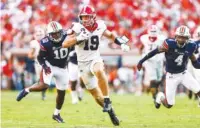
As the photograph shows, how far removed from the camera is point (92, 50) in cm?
1012

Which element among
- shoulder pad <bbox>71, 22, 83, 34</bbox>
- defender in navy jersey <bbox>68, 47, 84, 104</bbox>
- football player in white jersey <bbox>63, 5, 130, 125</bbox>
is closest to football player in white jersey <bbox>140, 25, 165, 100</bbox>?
defender in navy jersey <bbox>68, 47, 84, 104</bbox>

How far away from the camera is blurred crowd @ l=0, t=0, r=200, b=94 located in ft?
79.3

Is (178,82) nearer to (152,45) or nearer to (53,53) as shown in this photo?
(53,53)

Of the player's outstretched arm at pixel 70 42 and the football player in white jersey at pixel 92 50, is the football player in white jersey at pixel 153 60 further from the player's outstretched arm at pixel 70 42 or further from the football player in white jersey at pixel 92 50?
the player's outstretched arm at pixel 70 42

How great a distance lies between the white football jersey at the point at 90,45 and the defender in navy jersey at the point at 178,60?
122 cm

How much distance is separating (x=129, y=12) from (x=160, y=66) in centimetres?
937

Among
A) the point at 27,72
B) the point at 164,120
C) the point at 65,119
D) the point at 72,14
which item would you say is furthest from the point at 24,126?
the point at 72,14

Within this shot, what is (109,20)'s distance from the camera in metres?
25.1

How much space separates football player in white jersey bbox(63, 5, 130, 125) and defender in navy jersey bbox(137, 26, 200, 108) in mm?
1160

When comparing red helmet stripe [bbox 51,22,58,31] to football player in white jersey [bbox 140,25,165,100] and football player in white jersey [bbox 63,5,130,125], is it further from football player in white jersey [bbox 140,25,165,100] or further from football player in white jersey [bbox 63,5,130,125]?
football player in white jersey [bbox 140,25,165,100]

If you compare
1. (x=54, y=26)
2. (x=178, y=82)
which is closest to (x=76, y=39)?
(x=54, y=26)

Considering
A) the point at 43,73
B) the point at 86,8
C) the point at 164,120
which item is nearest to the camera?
the point at 86,8

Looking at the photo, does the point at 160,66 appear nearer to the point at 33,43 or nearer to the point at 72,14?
the point at 33,43

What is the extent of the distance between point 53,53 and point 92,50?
1.35m
